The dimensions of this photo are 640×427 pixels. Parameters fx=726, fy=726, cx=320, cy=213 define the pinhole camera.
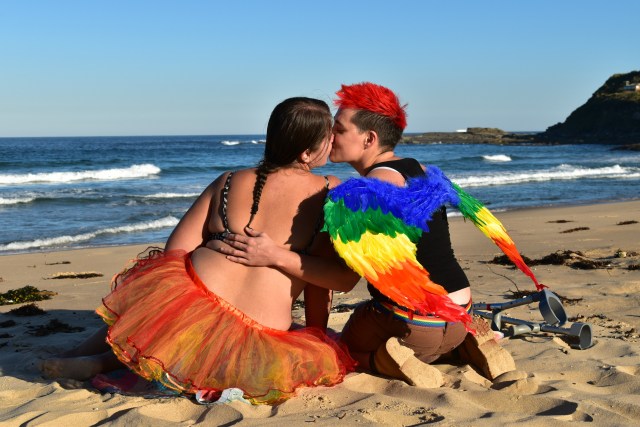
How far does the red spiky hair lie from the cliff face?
61.3 meters

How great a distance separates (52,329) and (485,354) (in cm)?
310

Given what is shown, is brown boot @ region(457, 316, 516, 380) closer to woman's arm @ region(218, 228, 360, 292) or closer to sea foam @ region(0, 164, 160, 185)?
woman's arm @ region(218, 228, 360, 292)

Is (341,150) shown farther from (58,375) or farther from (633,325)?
(633,325)

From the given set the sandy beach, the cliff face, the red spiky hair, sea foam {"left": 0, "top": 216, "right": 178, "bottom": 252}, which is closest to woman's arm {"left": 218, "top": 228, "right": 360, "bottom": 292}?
the sandy beach

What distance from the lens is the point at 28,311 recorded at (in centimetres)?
580

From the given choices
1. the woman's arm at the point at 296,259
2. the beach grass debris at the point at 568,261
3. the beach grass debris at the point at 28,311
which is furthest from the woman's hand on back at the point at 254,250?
the beach grass debris at the point at 568,261

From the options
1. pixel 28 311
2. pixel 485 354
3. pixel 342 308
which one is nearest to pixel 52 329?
pixel 28 311

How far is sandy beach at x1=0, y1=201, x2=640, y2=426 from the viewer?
10.4 ft

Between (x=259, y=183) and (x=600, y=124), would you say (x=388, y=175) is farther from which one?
(x=600, y=124)

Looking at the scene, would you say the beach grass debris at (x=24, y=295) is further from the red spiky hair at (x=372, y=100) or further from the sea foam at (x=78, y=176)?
the sea foam at (x=78, y=176)

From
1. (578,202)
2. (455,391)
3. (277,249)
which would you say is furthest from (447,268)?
(578,202)

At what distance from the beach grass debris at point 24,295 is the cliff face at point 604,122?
197ft

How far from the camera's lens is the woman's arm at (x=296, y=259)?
3.47 m

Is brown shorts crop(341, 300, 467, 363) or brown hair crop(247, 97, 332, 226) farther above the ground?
brown hair crop(247, 97, 332, 226)
